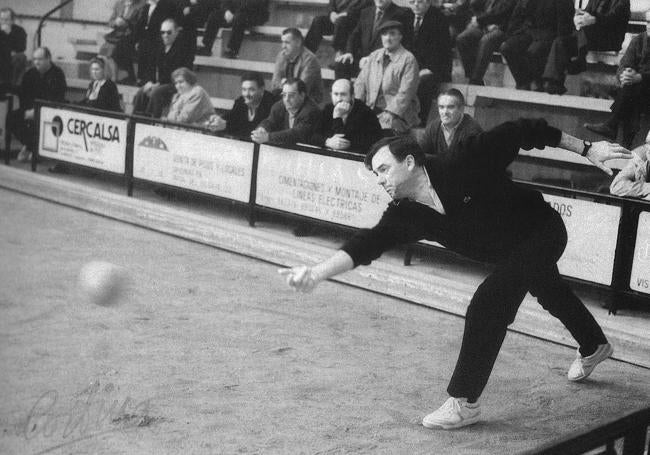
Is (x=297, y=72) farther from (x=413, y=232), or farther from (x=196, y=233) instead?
(x=413, y=232)

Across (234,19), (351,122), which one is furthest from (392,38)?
(234,19)

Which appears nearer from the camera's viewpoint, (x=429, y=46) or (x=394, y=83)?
(x=394, y=83)

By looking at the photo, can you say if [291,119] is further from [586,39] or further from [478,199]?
[478,199]

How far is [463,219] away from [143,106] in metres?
8.00

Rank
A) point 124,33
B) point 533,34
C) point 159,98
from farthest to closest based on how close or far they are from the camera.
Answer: point 124,33, point 159,98, point 533,34

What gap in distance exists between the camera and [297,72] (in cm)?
979

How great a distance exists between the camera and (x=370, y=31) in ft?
32.5

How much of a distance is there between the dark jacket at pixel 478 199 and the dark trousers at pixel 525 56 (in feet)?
15.6

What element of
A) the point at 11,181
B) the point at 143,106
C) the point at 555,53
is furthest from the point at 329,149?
the point at 11,181

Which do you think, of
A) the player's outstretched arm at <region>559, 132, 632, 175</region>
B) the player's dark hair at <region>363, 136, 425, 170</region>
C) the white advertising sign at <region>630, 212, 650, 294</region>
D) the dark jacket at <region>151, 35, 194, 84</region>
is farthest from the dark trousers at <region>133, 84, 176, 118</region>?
the player's outstretched arm at <region>559, 132, 632, 175</region>

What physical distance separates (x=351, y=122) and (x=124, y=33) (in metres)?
5.31

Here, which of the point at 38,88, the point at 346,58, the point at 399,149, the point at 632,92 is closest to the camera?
the point at 399,149

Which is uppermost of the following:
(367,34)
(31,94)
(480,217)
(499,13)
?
(499,13)

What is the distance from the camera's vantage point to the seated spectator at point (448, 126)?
22.9 feet
